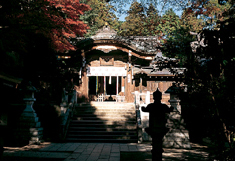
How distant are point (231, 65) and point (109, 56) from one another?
12198 mm

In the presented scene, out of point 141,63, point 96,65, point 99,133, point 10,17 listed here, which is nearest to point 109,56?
point 96,65

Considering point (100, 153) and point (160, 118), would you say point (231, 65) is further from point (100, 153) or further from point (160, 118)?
point (100, 153)

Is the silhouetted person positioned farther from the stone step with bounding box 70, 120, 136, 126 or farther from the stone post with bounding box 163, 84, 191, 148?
the stone step with bounding box 70, 120, 136, 126

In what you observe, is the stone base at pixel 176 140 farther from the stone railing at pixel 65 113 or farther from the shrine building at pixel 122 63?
the shrine building at pixel 122 63

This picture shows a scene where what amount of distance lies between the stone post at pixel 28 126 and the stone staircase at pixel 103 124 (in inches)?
57.0

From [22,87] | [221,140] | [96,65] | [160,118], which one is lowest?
[221,140]

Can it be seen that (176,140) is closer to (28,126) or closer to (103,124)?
(103,124)

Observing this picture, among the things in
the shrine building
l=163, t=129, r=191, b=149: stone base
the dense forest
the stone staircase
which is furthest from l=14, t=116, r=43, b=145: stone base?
the shrine building

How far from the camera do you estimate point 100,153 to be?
22.3 feet

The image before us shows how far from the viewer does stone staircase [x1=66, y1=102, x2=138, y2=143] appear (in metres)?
9.50

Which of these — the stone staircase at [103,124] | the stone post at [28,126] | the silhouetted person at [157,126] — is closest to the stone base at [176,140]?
the stone staircase at [103,124]

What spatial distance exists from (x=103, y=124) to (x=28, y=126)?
11.6 ft

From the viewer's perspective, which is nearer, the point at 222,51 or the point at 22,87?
the point at 222,51

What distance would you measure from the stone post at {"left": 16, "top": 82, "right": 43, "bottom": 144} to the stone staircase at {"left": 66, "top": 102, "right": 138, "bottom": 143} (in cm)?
145
